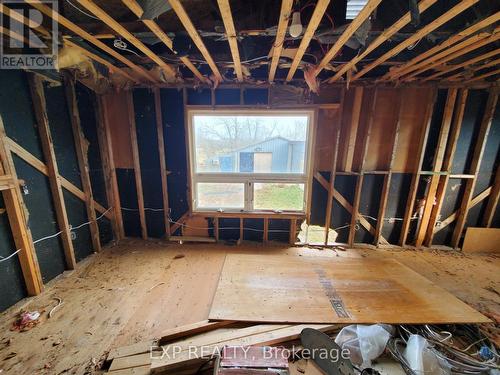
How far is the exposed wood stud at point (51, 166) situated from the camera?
6.90ft

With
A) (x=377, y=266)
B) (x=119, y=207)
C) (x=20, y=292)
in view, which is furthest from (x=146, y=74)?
(x=377, y=266)

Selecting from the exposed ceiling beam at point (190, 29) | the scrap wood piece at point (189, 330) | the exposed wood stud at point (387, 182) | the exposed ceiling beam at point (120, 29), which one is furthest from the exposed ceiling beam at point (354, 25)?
the scrap wood piece at point (189, 330)

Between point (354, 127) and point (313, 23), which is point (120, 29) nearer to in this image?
point (313, 23)

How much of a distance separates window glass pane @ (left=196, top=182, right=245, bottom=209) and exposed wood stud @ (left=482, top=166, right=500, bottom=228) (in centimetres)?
395

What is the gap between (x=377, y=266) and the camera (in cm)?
260

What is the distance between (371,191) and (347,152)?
79 cm

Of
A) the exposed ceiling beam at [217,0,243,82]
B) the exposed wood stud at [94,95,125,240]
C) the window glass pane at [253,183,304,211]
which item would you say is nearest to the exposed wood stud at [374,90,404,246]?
the window glass pane at [253,183,304,211]

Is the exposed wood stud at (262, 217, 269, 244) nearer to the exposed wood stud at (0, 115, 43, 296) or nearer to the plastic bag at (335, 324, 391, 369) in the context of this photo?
the plastic bag at (335, 324, 391, 369)

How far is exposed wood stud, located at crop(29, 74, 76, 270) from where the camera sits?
2.10 meters

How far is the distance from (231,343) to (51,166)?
108 inches

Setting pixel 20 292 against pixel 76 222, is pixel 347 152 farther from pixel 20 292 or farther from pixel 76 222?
pixel 20 292

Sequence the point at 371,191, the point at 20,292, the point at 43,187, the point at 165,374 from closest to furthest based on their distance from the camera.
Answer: the point at 165,374, the point at 20,292, the point at 43,187, the point at 371,191

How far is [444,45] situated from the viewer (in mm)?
1739

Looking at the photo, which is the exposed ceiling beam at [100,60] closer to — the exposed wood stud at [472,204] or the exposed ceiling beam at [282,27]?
the exposed ceiling beam at [282,27]
